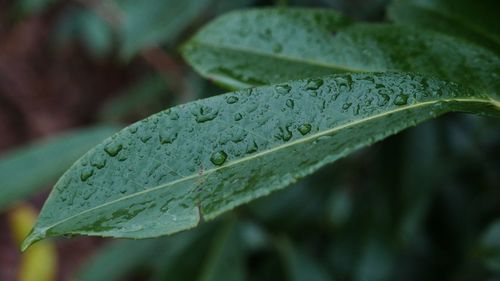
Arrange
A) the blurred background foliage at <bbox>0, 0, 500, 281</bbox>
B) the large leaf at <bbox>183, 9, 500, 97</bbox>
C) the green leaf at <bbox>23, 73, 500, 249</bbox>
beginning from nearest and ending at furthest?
the green leaf at <bbox>23, 73, 500, 249</bbox> → the large leaf at <bbox>183, 9, 500, 97</bbox> → the blurred background foliage at <bbox>0, 0, 500, 281</bbox>

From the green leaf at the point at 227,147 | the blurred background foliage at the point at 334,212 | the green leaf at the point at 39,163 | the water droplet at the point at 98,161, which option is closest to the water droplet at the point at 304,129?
the green leaf at the point at 227,147

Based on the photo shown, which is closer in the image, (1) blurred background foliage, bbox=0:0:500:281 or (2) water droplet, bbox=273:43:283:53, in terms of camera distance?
(2) water droplet, bbox=273:43:283:53

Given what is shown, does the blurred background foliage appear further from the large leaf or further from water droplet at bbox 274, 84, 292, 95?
water droplet at bbox 274, 84, 292, 95

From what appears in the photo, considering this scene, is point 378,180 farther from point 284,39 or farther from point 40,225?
point 40,225

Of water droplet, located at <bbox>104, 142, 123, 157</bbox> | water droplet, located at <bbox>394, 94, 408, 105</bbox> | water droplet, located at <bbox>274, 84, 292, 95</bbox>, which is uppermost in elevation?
water droplet, located at <bbox>394, 94, 408, 105</bbox>

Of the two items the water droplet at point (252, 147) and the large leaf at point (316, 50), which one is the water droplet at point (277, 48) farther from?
the water droplet at point (252, 147)

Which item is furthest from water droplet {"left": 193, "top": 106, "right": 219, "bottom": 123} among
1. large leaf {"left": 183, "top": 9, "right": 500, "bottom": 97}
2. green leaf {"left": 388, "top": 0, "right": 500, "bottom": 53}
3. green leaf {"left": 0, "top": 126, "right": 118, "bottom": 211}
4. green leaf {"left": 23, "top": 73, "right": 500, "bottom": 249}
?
green leaf {"left": 0, "top": 126, "right": 118, "bottom": 211}

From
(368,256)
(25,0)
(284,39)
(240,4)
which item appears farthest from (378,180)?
(25,0)
